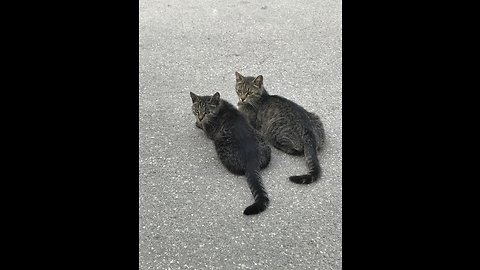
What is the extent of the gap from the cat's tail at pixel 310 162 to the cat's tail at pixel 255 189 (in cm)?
30

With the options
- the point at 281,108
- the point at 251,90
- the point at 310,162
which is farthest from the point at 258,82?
the point at 310,162

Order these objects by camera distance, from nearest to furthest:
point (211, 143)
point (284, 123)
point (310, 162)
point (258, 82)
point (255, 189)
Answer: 1. point (255, 189)
2. point (310, 162)
3. point (284, 123)
4. point (211, 143)
5. point (258, 82)

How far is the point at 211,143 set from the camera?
15.4 feet

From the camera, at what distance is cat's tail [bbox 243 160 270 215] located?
376 cm

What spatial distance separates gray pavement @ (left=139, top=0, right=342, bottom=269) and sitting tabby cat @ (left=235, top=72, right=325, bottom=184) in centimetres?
10

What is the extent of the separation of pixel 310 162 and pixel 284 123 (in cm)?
49

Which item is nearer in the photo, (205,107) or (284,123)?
(284,123)

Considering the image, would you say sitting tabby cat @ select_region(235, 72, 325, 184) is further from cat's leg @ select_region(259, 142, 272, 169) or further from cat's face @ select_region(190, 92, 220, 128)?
cat's face @ select_region(190, 92, 220, 128)

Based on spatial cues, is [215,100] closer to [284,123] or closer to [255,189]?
[284,123]

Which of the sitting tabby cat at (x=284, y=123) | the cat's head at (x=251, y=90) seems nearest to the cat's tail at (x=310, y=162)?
the sitting tabby cat at (x=284, y=123)

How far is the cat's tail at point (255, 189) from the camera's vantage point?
3.76 meters

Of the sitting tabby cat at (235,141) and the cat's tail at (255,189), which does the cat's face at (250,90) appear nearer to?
the sitting tabby cat at (235,141)

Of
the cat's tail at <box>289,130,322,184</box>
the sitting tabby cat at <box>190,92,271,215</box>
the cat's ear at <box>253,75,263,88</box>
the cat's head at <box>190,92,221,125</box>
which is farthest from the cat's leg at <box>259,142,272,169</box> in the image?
the cat's ear at <box>253,75,263,88</box>

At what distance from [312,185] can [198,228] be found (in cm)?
101
